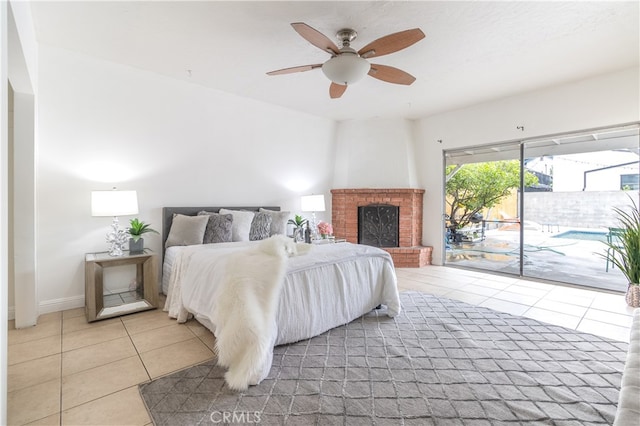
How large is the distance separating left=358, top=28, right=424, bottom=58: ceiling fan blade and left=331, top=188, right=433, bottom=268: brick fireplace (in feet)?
10.3

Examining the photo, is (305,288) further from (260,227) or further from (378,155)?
(378,155)

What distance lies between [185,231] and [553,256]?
5647 mm

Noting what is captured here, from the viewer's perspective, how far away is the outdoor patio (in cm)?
407

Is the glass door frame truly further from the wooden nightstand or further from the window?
the wooden nightstand

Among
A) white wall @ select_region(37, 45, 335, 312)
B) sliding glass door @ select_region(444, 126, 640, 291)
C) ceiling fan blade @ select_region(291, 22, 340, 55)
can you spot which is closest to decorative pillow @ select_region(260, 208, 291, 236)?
white wall @ select_region(37, 45, 335, 312)

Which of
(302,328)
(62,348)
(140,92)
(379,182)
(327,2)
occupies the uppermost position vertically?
(327,2)

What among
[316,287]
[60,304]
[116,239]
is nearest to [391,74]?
[316,287]

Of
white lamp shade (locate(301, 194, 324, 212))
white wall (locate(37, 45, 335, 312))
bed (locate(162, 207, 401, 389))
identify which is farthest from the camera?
white lamp shade (locate(301, 194, 324, 212))

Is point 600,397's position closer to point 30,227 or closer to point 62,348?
point 62,348

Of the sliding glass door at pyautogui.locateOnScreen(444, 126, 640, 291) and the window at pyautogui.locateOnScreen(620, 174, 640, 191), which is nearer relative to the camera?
the window at pyautogui.locateOnScreen(620, 174, 640, 191)

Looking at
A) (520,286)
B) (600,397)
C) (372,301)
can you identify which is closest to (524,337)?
(600,397)

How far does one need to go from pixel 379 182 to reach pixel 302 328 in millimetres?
3689

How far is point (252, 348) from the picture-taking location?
1.74 m

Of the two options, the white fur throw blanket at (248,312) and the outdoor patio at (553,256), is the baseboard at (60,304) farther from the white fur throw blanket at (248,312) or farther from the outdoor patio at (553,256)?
the outdoor patio at (553,256)
